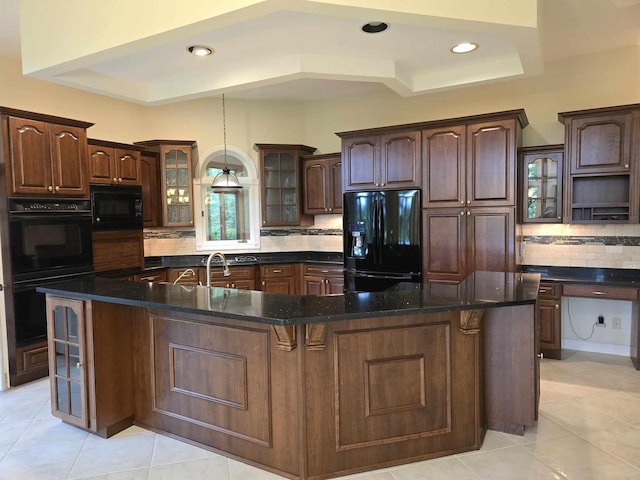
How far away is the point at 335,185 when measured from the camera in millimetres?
5633

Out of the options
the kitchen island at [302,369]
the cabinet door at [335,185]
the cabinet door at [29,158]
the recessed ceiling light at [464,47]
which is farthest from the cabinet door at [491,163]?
the cabinet door at [29,158]

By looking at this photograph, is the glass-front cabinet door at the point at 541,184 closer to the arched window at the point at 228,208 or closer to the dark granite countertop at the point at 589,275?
the dark granite countertop at the point at 589,275

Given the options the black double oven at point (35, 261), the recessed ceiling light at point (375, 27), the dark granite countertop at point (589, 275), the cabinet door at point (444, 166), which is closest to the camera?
the recessed ceiling light at point (375, 27)

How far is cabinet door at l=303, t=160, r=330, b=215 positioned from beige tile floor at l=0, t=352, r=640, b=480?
3365 millimetres

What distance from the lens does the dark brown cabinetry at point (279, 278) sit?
5.71 meters

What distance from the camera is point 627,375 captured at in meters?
3.85

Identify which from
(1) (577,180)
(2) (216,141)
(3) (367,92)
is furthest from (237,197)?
(1) (577,180)

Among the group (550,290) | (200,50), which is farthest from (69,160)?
(550,290)

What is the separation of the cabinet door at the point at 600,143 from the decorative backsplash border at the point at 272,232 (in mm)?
2915

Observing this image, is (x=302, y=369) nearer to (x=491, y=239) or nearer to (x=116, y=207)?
(x=491, y=239)

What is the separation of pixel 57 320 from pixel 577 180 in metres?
4.69

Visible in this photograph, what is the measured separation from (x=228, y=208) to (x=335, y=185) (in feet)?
5.21

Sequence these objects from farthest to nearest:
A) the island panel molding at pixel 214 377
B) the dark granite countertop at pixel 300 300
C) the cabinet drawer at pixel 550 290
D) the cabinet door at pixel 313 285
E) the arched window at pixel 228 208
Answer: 1. the arched window at pixel 228 208
2. the cabinet door at pixel 313 285
3. the cabinet drawer at pixel 550 290
4. the island panel molding at pixel 214 377
5. the dark granite countertop at pixel 300 300

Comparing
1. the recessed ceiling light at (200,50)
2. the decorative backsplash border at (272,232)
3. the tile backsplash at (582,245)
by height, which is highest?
the recessed ceiling light at (200,50)
